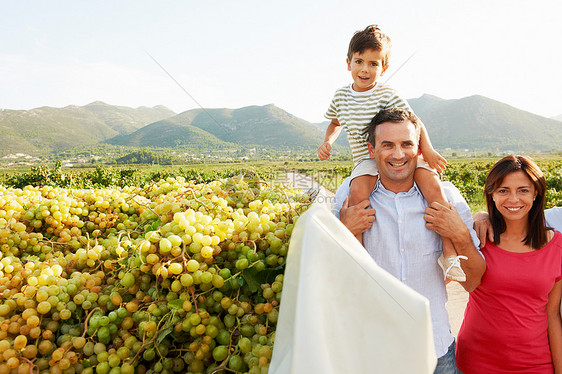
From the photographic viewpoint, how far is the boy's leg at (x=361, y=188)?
77.2 inches

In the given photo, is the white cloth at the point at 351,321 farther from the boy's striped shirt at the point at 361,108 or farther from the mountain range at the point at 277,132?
the mountain range at the point at 277,132

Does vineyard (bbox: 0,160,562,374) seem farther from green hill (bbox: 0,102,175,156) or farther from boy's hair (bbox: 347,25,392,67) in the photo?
green hill (bbox: 0,102,175,156)

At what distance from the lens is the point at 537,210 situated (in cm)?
194

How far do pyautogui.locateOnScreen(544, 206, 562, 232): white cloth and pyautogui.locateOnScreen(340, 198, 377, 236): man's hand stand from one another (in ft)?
4.16

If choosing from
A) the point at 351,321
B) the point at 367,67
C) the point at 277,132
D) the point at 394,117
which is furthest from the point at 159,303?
the point at 277,132

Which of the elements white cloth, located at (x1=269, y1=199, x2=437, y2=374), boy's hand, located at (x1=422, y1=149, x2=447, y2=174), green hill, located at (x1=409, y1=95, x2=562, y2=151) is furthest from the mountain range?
white cloth, located at (x1=269, y1=199, x2=437, y2=374)

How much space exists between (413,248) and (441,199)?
1.10ft

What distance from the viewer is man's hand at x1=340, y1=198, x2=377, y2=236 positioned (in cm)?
178

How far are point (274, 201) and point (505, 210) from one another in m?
1.43

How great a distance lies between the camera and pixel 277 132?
488ft

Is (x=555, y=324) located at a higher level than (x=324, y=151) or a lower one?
lower

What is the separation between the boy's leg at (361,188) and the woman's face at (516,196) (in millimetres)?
788

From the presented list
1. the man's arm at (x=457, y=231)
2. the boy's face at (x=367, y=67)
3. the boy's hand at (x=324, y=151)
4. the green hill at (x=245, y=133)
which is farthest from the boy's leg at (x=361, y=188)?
the green hill at (x=245, y=133)

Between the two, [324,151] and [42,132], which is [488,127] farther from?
[42,132]
